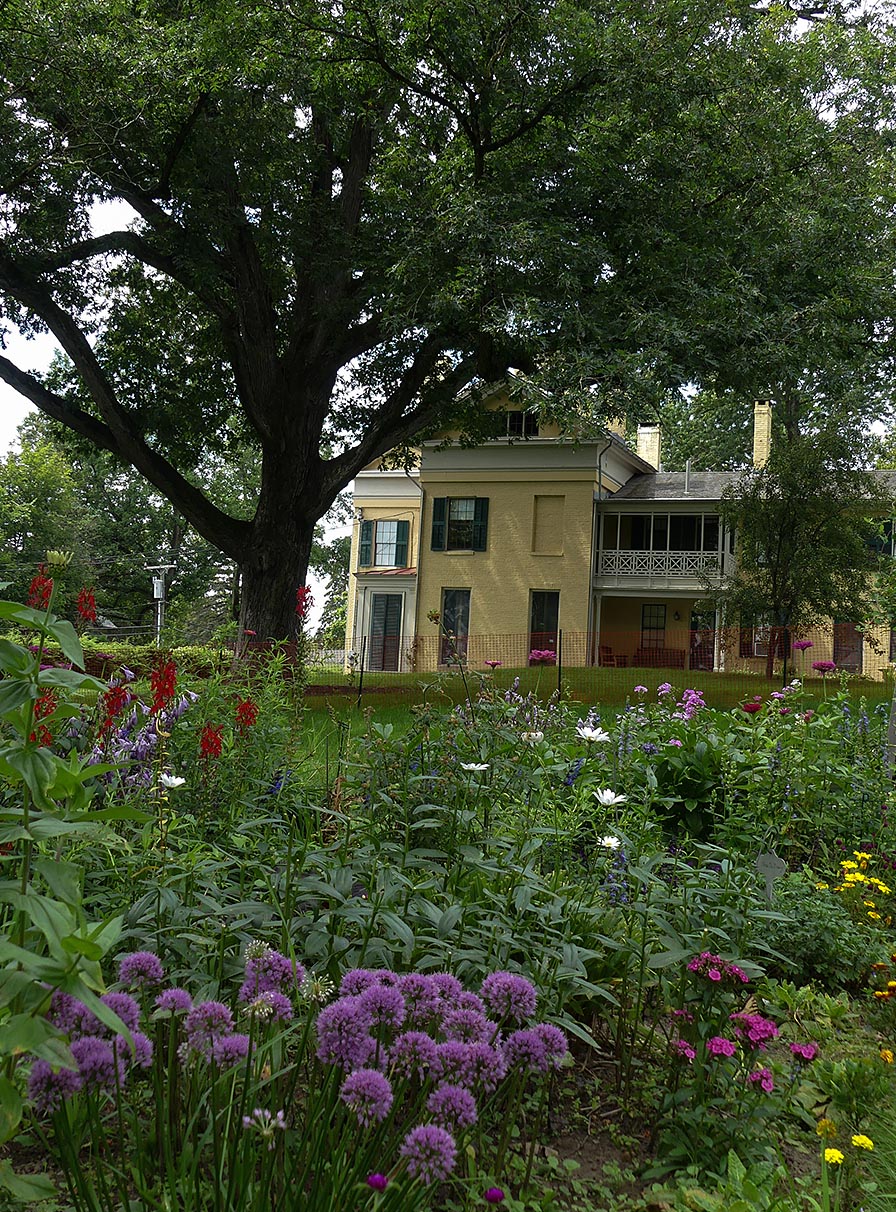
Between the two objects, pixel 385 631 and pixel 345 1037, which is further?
pixel 385 631

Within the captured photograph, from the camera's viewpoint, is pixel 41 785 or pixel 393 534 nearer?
pixel 41 785

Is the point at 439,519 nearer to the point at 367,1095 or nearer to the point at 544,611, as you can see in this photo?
the point at 544,611

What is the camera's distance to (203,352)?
56.5 ft

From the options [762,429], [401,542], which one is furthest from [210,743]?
[762,429]

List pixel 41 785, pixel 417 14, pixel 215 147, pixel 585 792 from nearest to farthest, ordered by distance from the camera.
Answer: pixel 41 785, pixel 585 792, pixel 417 14, pixel 215 147

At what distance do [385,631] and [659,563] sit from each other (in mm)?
8889

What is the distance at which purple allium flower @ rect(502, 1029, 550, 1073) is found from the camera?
1.63 metres

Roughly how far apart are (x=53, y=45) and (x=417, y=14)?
179 inches

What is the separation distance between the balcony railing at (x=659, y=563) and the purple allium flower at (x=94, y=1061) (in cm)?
2802

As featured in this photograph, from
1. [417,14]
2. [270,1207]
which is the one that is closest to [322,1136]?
[270,1207]

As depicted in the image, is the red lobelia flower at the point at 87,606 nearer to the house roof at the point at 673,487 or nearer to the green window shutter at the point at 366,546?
the house roof at the point at 673,487

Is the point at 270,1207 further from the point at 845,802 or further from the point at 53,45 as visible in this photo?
the point at 53,45

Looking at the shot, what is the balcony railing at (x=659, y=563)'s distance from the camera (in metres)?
28.7

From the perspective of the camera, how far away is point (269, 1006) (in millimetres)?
1648
